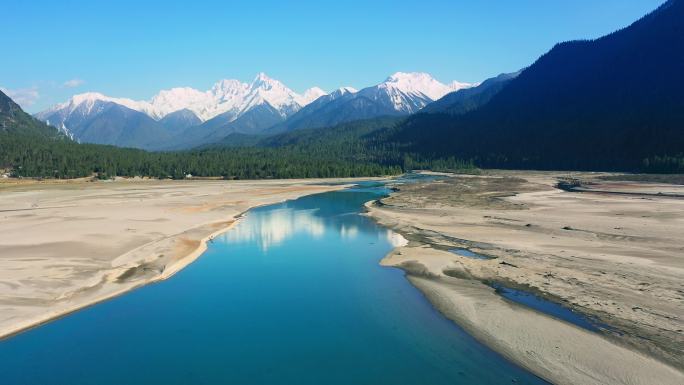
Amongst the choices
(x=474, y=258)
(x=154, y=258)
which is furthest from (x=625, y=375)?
(x=154, y=258)

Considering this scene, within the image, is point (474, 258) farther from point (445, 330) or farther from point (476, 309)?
point (445, 330)

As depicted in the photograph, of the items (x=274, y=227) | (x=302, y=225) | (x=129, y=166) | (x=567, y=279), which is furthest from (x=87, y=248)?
(x=129, y=166)

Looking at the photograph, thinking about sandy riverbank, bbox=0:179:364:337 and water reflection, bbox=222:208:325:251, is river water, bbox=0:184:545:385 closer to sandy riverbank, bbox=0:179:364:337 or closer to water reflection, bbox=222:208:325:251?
sandy riverbank, bbox=0:179:364:337

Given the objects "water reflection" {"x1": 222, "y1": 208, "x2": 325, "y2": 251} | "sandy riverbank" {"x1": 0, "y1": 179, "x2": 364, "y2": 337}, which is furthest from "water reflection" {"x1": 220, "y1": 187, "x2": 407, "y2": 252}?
"sandy riverbank" {"x1": 0, "y1": 179, "x2": 364, "y2": 337}

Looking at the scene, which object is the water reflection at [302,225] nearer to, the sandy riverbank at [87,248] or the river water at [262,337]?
the sandy riverbank at [87,248]

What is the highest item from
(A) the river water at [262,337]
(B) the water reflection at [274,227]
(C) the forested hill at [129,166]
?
(C) the forested hill at [129,166]

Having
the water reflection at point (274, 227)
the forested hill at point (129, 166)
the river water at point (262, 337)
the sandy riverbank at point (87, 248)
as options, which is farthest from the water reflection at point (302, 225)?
the forested hill at point (129, 166)
